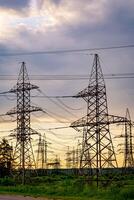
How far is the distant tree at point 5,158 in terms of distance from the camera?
292ft

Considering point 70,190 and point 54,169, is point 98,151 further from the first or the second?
point 54,169

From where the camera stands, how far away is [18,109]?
5438cm

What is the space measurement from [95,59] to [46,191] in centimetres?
1323

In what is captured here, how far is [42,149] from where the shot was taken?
4090 inches

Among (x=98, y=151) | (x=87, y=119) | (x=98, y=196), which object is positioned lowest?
(x=98, y=196)

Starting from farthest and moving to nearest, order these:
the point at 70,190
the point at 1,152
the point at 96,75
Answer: the point at 1,152 → the point at 96,75 → the point at 70,190

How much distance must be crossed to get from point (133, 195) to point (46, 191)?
421 inches

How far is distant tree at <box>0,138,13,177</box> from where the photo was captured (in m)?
88.8

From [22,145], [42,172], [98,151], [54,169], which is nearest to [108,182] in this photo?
[98,151]

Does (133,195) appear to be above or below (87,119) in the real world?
below

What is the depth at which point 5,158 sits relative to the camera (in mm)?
96812

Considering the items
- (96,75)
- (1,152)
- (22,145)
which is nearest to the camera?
(96,75)

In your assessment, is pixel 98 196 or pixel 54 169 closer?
pixel 98 196

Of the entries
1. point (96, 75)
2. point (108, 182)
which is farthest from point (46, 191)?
point (96, 75)
